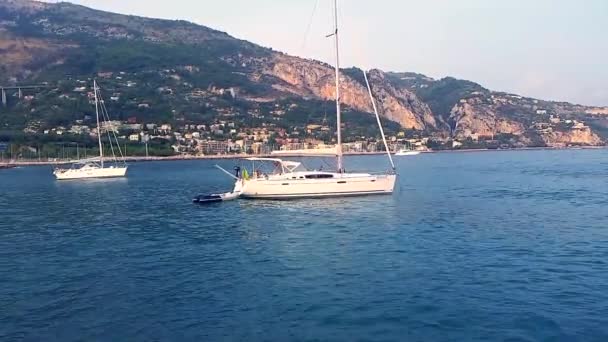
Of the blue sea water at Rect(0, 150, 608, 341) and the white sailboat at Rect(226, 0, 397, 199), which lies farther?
the white sailboat at Rect(226, 0, 397, 199)

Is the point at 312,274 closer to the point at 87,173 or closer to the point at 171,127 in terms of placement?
the point at 87,173

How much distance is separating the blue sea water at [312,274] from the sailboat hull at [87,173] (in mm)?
41165

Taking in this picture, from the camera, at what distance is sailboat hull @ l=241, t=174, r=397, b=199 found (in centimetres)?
3897

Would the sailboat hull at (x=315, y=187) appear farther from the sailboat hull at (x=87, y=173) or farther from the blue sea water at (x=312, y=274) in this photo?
the sailboat hull at (x=87, y=173)

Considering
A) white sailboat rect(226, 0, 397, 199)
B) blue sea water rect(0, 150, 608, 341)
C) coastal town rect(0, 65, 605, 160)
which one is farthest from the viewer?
coastal town rect(0, 65, 605, 160)

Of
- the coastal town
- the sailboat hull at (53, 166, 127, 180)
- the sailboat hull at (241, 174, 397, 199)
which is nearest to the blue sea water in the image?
the sailboat hull at (241, 174, 397, 199)

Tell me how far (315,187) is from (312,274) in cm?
2099

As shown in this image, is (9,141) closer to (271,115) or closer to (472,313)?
(271,115)

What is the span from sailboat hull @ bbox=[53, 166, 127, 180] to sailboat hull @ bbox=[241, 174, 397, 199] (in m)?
43.5

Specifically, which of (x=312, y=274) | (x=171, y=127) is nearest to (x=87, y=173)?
(x=312, y=274)

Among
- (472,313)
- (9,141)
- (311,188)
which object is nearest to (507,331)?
(472,313)

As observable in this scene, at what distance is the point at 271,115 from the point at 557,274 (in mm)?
180451

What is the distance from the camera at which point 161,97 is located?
18562 centimetres

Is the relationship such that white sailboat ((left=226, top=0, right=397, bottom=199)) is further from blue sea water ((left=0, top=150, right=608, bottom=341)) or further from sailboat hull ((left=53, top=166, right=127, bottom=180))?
sailboat hull ((left=53, top=166, right=127, bottom=180))
